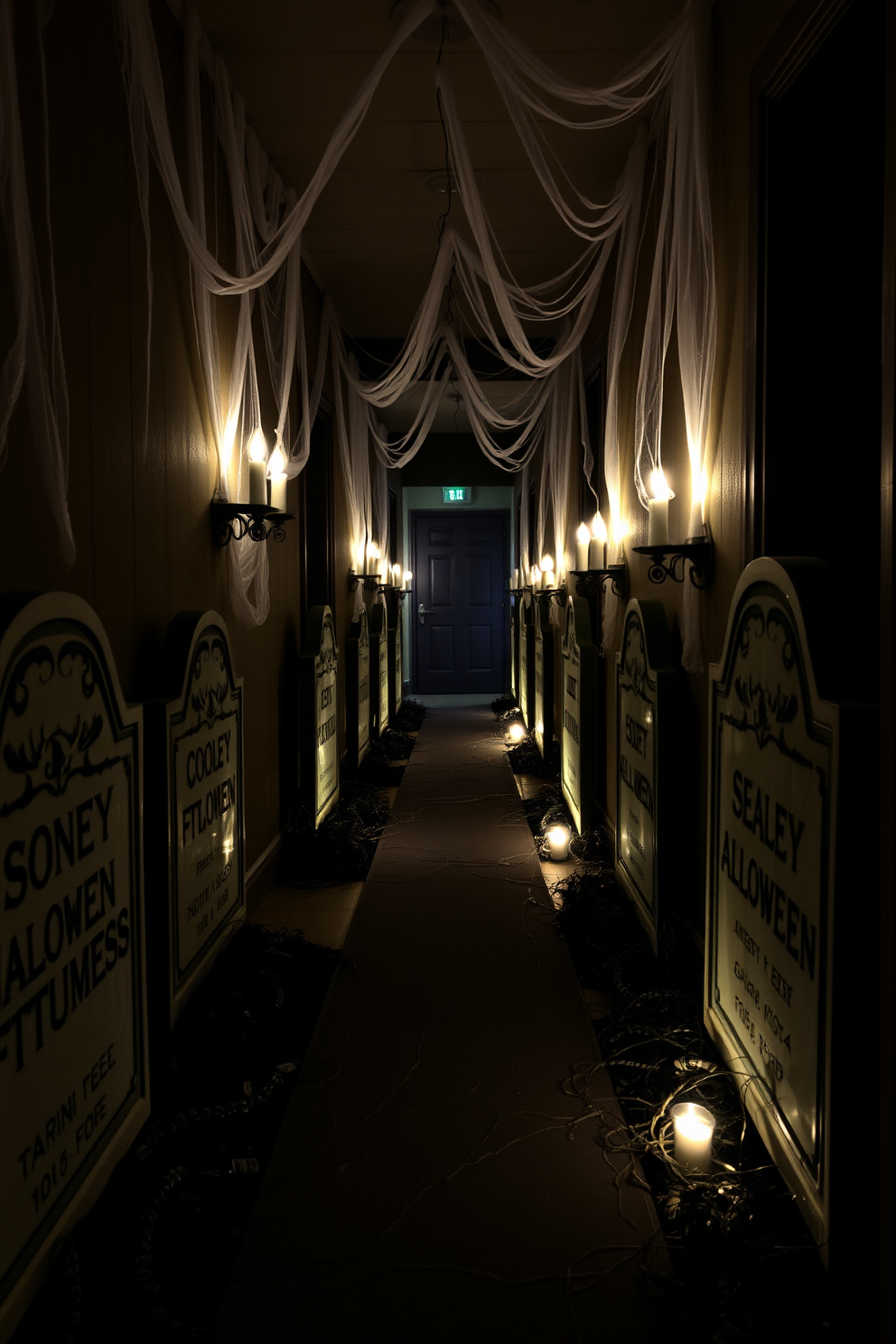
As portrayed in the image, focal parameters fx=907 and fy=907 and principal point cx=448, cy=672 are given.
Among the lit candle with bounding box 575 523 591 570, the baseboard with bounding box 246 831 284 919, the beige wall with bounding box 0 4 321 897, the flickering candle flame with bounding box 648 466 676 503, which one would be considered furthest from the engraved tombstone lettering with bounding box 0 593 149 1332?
the lit candle with bounding box 575 523 591 570

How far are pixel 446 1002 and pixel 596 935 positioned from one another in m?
0.57

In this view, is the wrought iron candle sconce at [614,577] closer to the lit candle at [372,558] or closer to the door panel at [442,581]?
the lit candle at [372,558]

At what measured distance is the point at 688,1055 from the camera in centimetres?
197

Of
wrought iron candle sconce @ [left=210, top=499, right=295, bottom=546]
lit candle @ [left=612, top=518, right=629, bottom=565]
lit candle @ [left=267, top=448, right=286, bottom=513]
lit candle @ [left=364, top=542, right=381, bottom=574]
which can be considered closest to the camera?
wrought iron candle sconce @ [left=210, top=499, right=295, bottom=546]

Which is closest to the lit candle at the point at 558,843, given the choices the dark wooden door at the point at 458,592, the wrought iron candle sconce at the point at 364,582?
the wrought iron candle sconce at the point at 364,582

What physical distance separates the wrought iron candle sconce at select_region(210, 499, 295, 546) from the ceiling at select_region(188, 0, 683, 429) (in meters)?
1.27

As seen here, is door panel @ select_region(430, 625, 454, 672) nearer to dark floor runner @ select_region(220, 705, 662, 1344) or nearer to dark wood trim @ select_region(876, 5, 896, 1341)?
dark floor runner @ select_region(220, 705, 662, 1344)

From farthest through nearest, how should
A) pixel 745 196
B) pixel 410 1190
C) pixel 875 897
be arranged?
pixel 745 196 < pixel 410 1190 < pixel 875 897

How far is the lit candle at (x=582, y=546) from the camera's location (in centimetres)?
432

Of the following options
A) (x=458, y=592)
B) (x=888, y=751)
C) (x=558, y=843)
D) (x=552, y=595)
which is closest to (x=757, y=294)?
(x=888, y=751)

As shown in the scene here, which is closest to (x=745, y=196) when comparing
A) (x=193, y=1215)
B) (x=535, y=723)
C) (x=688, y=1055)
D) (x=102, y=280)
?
(x=102, y=280)

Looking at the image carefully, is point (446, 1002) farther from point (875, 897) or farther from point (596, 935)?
point (875, 897)

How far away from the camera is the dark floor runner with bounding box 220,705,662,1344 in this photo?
4.43 ft

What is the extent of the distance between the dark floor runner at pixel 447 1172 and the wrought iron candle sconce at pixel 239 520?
1296mm
